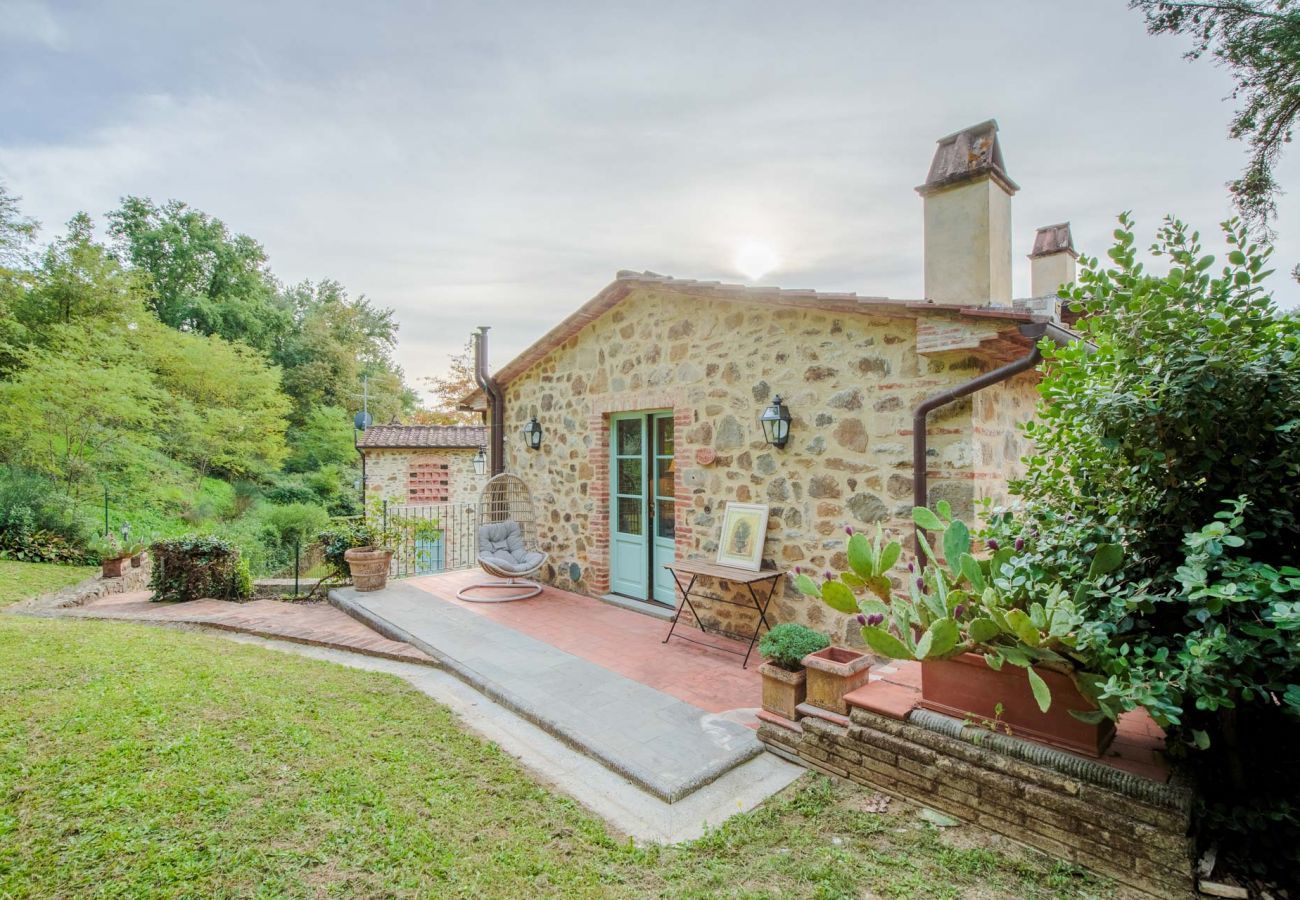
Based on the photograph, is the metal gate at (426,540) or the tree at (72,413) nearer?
the metal gate at (426,540)

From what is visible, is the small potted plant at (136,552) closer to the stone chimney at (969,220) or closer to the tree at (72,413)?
the tree at (72,413)

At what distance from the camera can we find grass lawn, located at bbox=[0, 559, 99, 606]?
7.45m

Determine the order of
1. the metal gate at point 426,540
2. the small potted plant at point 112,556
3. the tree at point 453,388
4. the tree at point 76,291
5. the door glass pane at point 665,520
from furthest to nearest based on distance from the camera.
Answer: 1. the tree at point 453,388
2. the tree at point 76,291
3. the small potted plant at point 112,556
4. the metal gate at point 426,540
5. the door glass pane at point 665,520

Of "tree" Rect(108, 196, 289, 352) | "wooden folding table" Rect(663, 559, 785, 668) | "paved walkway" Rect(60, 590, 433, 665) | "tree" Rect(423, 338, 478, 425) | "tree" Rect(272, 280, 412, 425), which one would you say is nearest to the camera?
"wooden folding table" Rect(663, 559, 785, 668)

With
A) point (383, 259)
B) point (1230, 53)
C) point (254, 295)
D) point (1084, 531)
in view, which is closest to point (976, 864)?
point (1084, 531)

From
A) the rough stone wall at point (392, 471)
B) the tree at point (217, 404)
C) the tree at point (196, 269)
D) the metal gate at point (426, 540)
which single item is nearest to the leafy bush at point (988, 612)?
the metal gate at point (426, 540)

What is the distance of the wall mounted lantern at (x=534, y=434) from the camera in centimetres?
795

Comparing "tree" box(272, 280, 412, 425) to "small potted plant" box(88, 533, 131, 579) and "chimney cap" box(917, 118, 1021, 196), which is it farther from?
"chimney cap" box(917, 118, 1021, 196)

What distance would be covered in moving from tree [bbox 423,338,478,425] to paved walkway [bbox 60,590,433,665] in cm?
1747

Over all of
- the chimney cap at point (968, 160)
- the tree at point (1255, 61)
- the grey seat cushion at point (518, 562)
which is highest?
the tree at point (1255, 61)

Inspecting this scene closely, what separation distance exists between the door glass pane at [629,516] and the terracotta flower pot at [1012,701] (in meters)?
3.96

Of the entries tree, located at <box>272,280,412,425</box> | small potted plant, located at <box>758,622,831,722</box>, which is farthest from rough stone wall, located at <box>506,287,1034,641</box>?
tree, located at <box>272,280,412,425</box>

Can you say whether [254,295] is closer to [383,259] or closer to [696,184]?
[383,259]

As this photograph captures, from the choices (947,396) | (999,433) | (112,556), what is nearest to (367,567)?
(112,556)
